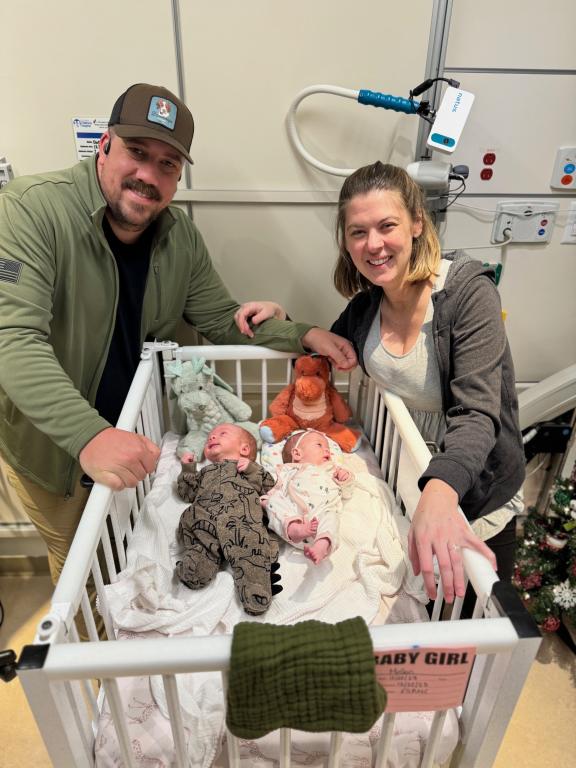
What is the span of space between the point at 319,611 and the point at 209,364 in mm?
828

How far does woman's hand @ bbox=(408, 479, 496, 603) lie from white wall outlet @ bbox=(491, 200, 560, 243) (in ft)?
3.42

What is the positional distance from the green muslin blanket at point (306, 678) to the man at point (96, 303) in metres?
0.46

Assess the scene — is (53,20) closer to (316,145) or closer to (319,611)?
(316,145)

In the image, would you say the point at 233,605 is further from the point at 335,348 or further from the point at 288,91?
the point at 288,91

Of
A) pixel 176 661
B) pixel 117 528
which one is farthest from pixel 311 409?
pixel 176 661

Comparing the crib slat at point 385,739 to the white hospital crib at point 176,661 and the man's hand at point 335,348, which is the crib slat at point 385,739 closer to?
the white hospital crib at point 176,661

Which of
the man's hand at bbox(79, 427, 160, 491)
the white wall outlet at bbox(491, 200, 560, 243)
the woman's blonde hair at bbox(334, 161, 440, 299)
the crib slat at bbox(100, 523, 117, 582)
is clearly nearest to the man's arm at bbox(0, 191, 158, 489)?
the man's hand at bbox(79, 427, 160, 491)

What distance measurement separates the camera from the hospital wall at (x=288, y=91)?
137cm

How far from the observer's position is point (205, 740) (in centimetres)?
87

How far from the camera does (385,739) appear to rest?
79 cm

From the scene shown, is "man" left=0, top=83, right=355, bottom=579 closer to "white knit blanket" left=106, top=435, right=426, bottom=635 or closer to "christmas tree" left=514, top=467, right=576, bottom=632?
"white knit blanket" left=106, top=435, right=426, bottom=635

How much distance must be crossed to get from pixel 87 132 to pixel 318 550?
1.25 metres

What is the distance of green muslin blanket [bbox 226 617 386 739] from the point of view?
0.66 m

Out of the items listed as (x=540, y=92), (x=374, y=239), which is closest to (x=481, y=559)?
(x=374, y=239)
